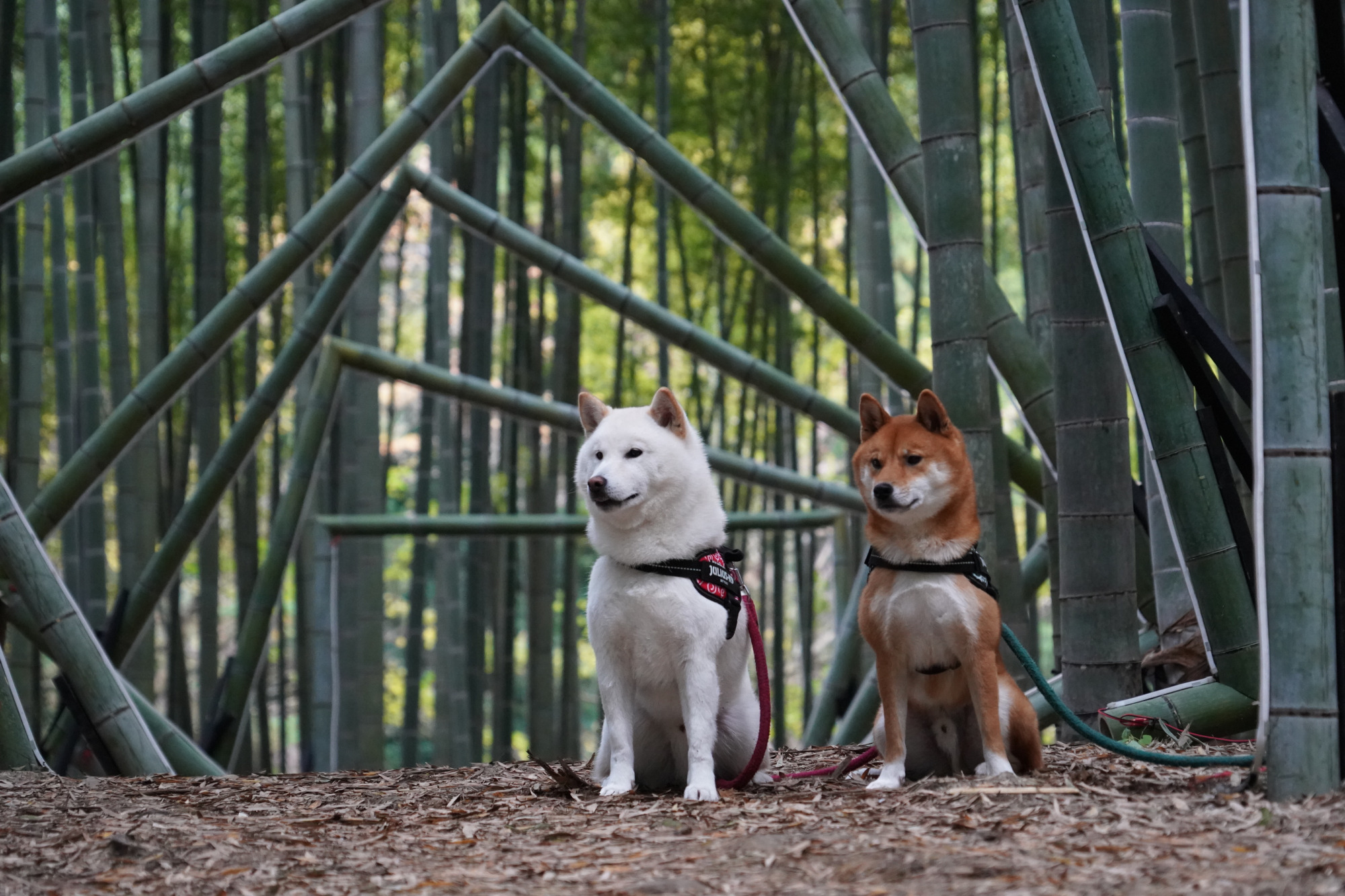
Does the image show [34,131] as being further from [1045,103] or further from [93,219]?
[1045,103]

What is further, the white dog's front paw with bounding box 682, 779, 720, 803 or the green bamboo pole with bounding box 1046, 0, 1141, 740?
the green bamboo pole with bounding box 1046, 0, 1141, 740

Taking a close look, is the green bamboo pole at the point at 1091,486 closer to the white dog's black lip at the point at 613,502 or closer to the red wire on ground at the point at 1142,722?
the red wire on ground at the point at 1142,722

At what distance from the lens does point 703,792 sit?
2148 mm

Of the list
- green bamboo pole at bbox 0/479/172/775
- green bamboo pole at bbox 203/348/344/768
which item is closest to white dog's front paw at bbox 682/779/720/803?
green bamboo pole at bbox 0/479/172/775

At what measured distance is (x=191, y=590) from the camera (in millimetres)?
13227

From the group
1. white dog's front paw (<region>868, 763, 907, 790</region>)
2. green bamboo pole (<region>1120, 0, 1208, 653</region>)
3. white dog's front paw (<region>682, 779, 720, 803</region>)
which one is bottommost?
white dog's front paw (<region>682, 779, 720, 803</region>)

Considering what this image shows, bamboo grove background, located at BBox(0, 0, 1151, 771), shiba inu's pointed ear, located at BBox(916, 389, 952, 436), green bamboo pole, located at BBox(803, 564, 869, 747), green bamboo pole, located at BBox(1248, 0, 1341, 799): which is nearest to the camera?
green bamboo pole, located at BBox(1248, 0, 1341, 799)

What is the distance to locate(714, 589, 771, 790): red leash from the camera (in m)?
2.28

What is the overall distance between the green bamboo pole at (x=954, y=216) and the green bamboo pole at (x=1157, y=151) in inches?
22.2

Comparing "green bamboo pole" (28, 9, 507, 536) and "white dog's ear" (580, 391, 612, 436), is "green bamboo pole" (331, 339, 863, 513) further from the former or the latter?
"white dog's ear" (580, 391, 612, 436)

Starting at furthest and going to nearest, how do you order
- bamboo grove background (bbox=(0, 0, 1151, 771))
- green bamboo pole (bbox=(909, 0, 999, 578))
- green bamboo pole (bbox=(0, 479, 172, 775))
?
1. bamboo grove background (bbox=(0, 0, 1151, 771))
2. green bamboo pole (bbox=(0, 479, 172, 775))
3. green bamboo pole (bbox=(909, 0, 999, 578))

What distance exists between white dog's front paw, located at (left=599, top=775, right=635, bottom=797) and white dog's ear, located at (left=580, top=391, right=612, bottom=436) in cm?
71

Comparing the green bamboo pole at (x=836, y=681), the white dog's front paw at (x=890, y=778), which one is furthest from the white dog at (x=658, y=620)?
the green bamboo pole at (x=836, y=681)

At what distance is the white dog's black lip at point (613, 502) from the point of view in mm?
2230
